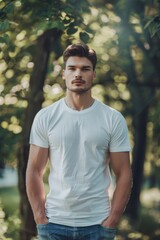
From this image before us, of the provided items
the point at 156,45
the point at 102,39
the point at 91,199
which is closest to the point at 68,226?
the point at 91,199

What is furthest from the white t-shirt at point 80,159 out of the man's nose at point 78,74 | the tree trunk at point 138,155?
the tree trunk at point 138,155

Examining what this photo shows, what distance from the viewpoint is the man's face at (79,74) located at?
4.84m

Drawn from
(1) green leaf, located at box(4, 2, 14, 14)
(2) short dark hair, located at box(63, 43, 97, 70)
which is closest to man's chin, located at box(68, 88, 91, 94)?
(2) short dark hair, located at box(63, 43, 97, 70)

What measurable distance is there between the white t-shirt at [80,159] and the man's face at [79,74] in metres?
0.19

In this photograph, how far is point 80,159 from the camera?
15.5ft


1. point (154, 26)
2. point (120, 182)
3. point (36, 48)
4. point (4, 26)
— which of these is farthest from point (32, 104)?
point (120, 182)

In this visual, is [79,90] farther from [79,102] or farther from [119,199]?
[119,199]

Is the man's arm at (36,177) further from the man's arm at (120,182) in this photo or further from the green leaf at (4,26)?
the green leaf at (4,26)

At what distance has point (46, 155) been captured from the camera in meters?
4.90

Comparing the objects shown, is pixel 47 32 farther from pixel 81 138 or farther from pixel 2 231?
pixel 81 138

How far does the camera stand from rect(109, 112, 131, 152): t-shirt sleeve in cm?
477

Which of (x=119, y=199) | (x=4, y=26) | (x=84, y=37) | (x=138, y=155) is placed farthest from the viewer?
(x=138, y=155)

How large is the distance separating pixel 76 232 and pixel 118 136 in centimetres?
79

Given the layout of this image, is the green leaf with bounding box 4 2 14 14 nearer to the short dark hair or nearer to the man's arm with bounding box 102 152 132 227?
the short dark hair
